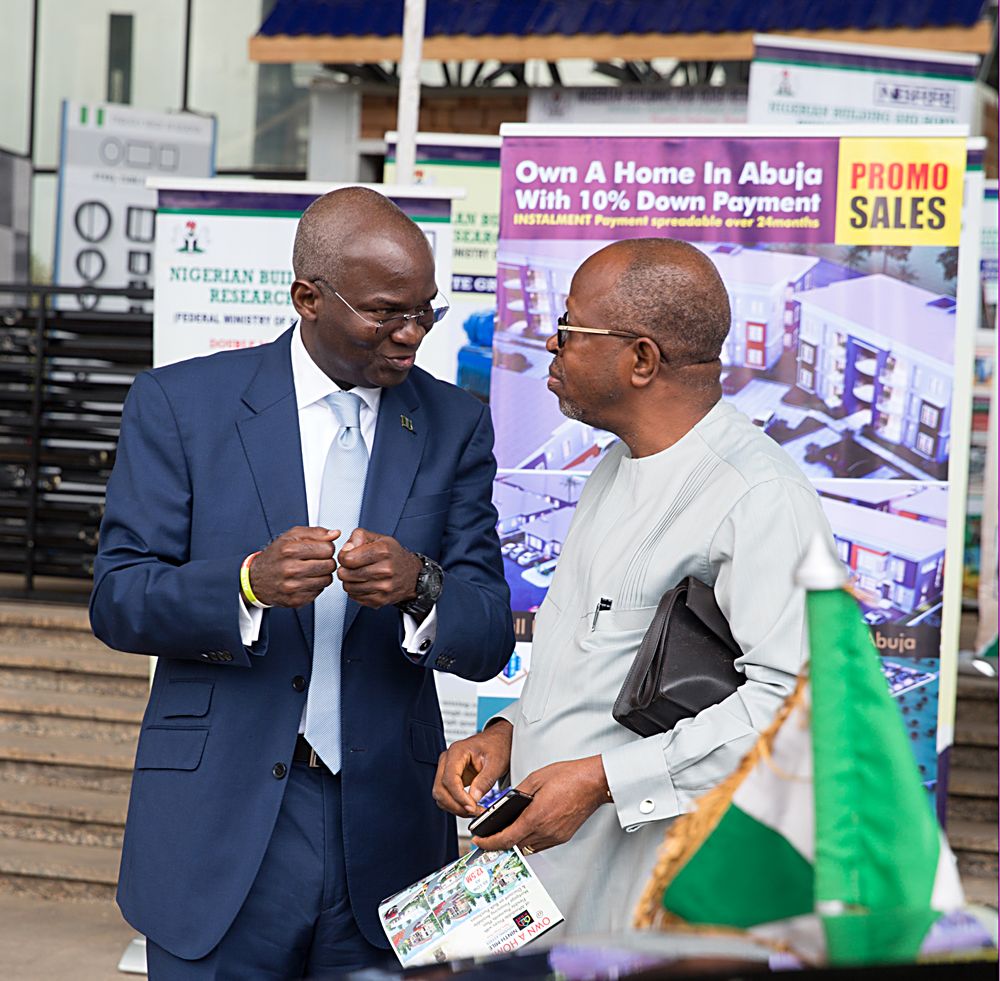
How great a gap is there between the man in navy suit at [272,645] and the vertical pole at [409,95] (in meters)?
2.25

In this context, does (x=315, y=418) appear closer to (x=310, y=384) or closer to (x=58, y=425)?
(x=310, y=384)

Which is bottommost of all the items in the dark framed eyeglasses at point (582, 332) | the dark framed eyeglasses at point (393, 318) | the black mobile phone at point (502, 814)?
the black mobile phone at point (502, 814)

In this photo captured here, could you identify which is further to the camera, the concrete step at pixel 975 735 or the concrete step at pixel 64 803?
the concrete step at pixel 975 735

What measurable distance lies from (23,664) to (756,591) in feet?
18.4

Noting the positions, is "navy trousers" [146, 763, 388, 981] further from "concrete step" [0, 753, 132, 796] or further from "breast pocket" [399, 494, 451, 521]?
"concrete step" [0, 753, 132, 796]

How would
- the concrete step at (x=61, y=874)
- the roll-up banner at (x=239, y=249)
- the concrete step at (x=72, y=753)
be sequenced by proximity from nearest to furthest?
1. the roll-up banner at (x=239, y=249)
2. the concrete step at (x=61, y=874)
3. the concrete step at (x=72, y=753)

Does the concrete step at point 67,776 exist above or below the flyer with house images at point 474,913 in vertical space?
below

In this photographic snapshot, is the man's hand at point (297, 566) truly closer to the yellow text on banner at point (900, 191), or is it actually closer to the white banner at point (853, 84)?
the yellow text on banner at point (900, 191)

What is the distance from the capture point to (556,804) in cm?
188

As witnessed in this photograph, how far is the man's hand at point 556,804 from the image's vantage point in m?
1.88

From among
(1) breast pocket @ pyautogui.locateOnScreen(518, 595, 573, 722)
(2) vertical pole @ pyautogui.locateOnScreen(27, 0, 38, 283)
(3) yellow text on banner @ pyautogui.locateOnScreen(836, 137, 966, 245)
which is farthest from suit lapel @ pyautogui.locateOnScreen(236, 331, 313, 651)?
(2) vertical pole @ pyautogui.locateOnScreen(27, 0, 38, 283)

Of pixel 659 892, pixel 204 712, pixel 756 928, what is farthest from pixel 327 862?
pixel 756 928

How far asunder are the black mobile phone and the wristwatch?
39 centimetres

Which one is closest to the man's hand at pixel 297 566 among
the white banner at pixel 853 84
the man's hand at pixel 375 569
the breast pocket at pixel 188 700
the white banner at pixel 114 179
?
the man's hand at pixel 375 569
